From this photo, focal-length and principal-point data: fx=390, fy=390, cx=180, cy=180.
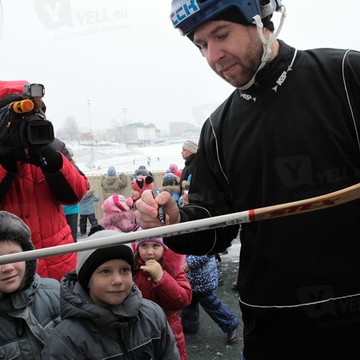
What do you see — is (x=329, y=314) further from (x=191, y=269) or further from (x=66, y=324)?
(x=191, y=269)

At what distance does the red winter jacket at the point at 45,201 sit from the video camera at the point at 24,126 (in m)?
0.18

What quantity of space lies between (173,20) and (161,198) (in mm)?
659

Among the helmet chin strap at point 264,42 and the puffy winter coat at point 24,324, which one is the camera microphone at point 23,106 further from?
the helmet chin strap at point 264,42

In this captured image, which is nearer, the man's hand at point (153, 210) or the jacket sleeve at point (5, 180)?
the man's hand at point (153, 210)

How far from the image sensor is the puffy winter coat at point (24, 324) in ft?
5.32

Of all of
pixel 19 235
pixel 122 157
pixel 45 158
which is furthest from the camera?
pixel 122 157

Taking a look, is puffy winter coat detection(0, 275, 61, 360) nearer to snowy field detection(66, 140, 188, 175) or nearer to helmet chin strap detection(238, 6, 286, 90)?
helmet chin strap detection(238, 6, 286, 90)

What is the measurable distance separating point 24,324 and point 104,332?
1.12 ft

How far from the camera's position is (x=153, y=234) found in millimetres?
1016

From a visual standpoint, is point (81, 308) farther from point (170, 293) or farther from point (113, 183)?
point (113, 183)

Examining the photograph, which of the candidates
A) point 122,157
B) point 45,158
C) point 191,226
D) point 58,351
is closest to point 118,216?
point 45,158

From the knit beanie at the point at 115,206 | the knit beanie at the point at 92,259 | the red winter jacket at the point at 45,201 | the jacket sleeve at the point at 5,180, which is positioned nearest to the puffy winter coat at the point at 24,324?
the knit beanie at the point at 92,259

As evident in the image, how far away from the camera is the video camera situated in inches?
75.4

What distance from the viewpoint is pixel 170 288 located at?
2404 mm
